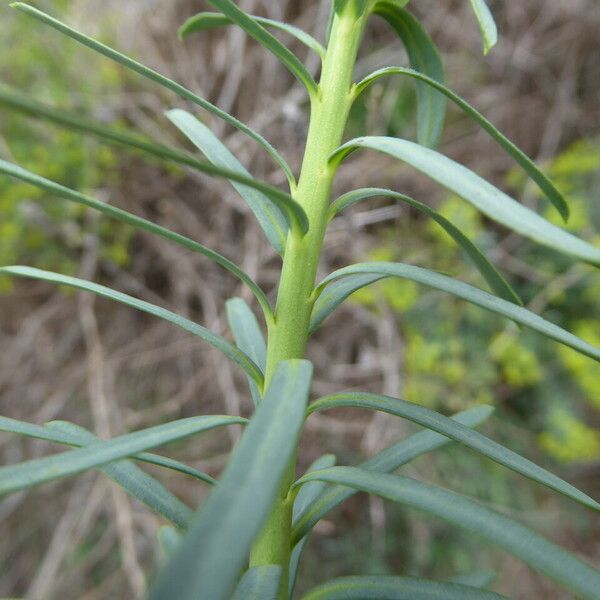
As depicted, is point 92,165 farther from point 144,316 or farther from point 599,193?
point 599,193

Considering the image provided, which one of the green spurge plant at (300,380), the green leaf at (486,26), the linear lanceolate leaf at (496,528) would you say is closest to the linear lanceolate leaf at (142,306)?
the green spurge plant at (300,380)

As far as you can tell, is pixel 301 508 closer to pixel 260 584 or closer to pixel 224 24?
pixel 260 584

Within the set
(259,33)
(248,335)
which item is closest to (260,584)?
(248,335)

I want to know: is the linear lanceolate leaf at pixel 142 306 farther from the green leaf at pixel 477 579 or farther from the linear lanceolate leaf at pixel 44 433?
the green leaf at pixel 477 579

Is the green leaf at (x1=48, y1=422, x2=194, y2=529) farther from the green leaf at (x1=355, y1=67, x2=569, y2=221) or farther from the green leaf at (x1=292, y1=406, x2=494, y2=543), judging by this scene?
the green leaf at (x1=355, y1=67, x2=569, y2=221)

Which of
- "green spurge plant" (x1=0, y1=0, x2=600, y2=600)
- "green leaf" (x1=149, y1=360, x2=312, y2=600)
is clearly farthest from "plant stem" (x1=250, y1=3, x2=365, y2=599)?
"green leaf" (x1=149, y1=360, x2=312, y2=600)

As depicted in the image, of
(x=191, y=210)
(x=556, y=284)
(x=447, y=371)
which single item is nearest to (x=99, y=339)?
(x=191, y=210)
